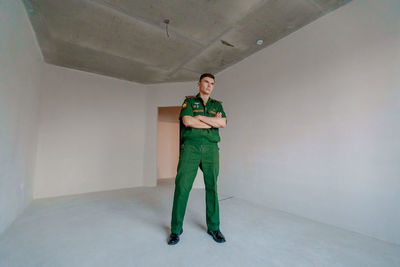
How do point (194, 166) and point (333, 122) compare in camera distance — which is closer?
point (194, 166)

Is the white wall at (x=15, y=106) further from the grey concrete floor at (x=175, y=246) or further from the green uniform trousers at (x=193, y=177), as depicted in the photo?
the green uniform trousers at (x=193, y=177)

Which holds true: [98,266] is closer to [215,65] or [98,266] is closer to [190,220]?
[190,220]

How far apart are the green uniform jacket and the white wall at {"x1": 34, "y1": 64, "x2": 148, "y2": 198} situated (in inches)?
103

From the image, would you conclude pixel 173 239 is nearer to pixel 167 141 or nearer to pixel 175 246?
pixel 175 246

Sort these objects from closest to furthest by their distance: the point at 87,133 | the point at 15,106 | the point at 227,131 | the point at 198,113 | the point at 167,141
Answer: the point at 198,113, the point at 15,106, the point at 227,131, the point at 87,133, the point at 167,141

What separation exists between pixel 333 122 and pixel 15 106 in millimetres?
3402

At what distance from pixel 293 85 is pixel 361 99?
75 centimetres

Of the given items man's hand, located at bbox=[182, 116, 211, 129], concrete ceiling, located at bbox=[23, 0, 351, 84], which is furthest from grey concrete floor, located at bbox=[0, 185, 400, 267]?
concrete ceiling, located at bbox=[23, 0, 351, 84]

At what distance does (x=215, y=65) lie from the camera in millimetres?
3275

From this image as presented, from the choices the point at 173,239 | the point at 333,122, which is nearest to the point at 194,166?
the point at 173,239

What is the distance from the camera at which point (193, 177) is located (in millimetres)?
1572

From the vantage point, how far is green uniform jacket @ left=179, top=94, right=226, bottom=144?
1.57 m

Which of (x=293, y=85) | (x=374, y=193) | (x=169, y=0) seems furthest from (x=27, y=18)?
(x=374, y=193)

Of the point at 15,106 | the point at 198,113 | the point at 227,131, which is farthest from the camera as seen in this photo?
the point at 227,131
